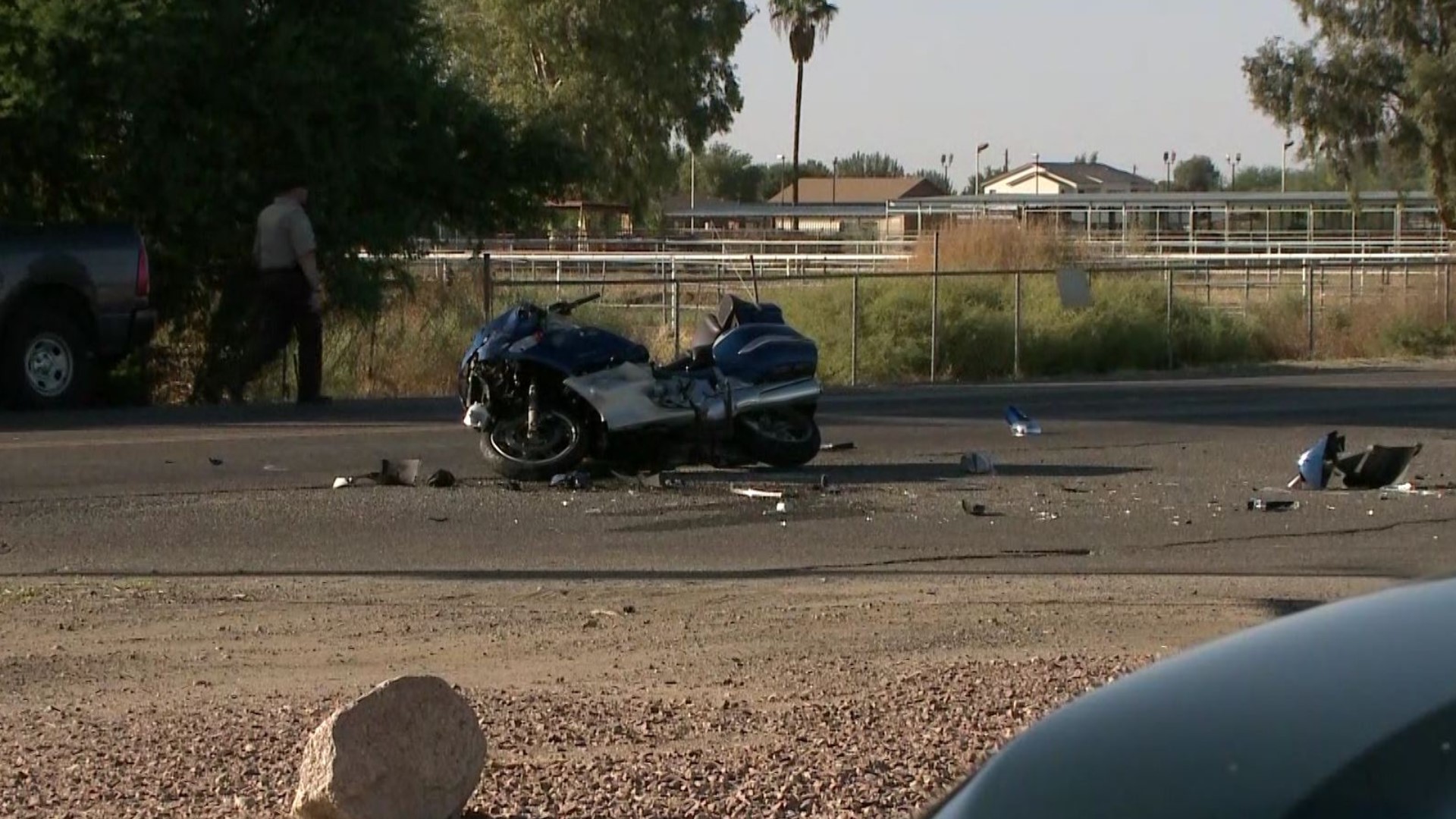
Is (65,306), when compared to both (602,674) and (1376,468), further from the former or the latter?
Answer: (602,674)

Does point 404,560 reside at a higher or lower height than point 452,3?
lower

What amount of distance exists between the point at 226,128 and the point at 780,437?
28.7 feet

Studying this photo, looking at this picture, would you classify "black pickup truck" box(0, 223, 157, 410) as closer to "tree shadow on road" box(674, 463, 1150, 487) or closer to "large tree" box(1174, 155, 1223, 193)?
"tree shadow on road" box(674, 463, 1150, 487)

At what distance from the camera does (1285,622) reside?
3.58m

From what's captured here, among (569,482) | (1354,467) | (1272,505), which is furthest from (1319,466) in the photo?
(569,482)

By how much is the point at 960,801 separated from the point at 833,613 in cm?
648

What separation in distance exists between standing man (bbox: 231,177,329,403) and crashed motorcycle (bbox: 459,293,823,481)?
5162mm

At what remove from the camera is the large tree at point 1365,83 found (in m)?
55.2

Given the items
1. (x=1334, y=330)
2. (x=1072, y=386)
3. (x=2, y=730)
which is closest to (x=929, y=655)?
(x=2, y=730)

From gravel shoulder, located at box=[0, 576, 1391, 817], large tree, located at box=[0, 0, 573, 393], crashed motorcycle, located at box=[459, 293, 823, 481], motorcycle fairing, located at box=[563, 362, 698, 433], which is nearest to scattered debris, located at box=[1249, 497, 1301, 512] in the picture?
gravel shoulder, located at box=[0, 576, 1391, 817]

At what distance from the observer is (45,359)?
1941 cm

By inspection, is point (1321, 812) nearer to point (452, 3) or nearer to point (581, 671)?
point (581, 671)

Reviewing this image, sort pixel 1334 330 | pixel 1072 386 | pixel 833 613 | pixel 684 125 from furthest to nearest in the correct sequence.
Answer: pixel 684 125
pixel 1334 330
pixel 1072 386
pixel 833 613

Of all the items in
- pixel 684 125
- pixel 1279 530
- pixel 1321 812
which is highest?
pixel 684 125
